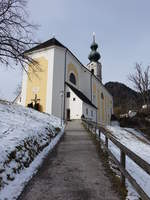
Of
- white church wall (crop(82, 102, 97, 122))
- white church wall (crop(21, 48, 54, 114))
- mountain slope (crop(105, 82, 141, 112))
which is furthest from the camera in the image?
mountain slope (crop(105, 82, 141, 112))

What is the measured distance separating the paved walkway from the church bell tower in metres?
48.7

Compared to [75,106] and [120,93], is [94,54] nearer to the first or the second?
[75,106]

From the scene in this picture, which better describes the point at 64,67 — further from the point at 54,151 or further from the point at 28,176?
the point at 28,176

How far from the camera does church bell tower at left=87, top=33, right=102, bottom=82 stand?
55.7 metres

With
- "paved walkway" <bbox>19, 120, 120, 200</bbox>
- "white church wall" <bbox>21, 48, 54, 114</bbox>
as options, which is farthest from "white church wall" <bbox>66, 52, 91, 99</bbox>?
"paved walkway" <bbox>19, 120, 120, 200</bbox>

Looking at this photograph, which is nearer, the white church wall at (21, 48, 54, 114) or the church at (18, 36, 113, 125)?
the white church wall at (21, 48, 54, 114)

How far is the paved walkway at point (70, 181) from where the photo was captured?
177 inches

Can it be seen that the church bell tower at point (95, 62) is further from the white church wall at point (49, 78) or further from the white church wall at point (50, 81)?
the white church wall at point (50, 81)

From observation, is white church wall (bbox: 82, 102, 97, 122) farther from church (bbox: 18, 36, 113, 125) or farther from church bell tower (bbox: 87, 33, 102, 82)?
church bell tower (bbox: 87, 33, 102, 82)

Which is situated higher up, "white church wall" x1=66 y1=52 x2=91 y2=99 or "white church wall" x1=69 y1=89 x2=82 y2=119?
"white church wall" x1=66 y1=52 x2=91 y2=99

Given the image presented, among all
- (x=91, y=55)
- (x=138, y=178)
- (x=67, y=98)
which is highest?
(x=91, y=55)

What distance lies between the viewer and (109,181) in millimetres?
5457

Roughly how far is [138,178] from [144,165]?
144 inches

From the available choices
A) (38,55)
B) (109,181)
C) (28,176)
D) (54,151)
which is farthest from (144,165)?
(38,55)
